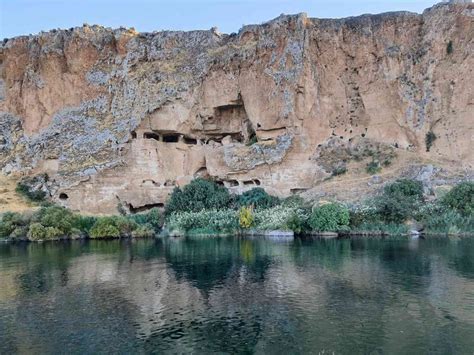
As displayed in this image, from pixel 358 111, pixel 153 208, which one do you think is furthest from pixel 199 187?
pixel 358 111

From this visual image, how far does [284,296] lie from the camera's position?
1975 centimetres

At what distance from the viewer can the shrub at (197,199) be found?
48.8 m

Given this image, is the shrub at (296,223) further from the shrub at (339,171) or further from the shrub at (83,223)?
the shrub at (83,223)

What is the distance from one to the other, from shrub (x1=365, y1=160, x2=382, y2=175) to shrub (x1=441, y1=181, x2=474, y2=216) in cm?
959

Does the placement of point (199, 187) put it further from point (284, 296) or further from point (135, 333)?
point (135, 333)

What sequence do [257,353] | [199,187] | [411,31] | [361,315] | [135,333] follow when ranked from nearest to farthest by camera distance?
[257,353] → [135,333] → [361,315] → [199,187] → [411,31]

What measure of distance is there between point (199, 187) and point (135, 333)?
34725 millimetres

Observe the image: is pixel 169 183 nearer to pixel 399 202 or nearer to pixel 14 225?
pixel 14 225

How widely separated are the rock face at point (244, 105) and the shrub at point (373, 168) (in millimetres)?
763

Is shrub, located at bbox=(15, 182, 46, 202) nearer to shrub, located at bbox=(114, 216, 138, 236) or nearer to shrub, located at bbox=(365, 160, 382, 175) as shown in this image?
shrub, located at bbox=(114, 216, 138, 236)

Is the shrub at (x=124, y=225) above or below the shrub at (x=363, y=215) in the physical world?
below

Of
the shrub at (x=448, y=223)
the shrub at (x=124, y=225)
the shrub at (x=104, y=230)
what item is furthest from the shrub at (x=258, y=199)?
the shrub at (x=448, y=223)

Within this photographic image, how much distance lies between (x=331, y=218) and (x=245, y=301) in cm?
2233

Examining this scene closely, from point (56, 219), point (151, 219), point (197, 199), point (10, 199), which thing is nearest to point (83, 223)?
point (56, 219)
